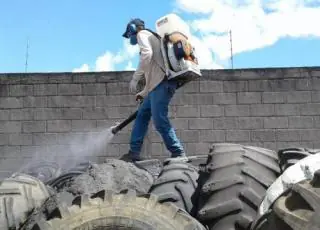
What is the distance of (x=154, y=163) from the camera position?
464cm

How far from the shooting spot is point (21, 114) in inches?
354

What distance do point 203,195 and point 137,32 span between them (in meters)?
3.06

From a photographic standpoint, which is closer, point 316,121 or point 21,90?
point 316,121

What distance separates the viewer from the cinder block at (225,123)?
28.5ft

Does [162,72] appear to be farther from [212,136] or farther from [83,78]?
[83,78]

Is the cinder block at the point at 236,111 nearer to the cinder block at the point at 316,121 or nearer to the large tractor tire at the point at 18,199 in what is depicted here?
the cinder block at the point at 316,121

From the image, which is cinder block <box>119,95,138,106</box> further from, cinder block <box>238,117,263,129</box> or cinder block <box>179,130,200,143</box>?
cinder block <box>238,117,263,129</box>

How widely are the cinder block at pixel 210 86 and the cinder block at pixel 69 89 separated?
1.79m

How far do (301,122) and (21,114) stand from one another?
4.08 m

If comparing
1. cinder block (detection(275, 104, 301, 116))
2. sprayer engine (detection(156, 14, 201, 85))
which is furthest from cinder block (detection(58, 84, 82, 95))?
sprayer engine (detection(156, 14, 201, 85))

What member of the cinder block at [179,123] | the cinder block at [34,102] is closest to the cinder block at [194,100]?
the cinder block at [179,123]

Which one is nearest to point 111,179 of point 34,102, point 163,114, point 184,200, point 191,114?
point 184,200

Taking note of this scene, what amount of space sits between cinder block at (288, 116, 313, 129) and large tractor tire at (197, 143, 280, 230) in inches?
210


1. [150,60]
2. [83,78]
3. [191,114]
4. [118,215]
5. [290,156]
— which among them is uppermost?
[83,78]
